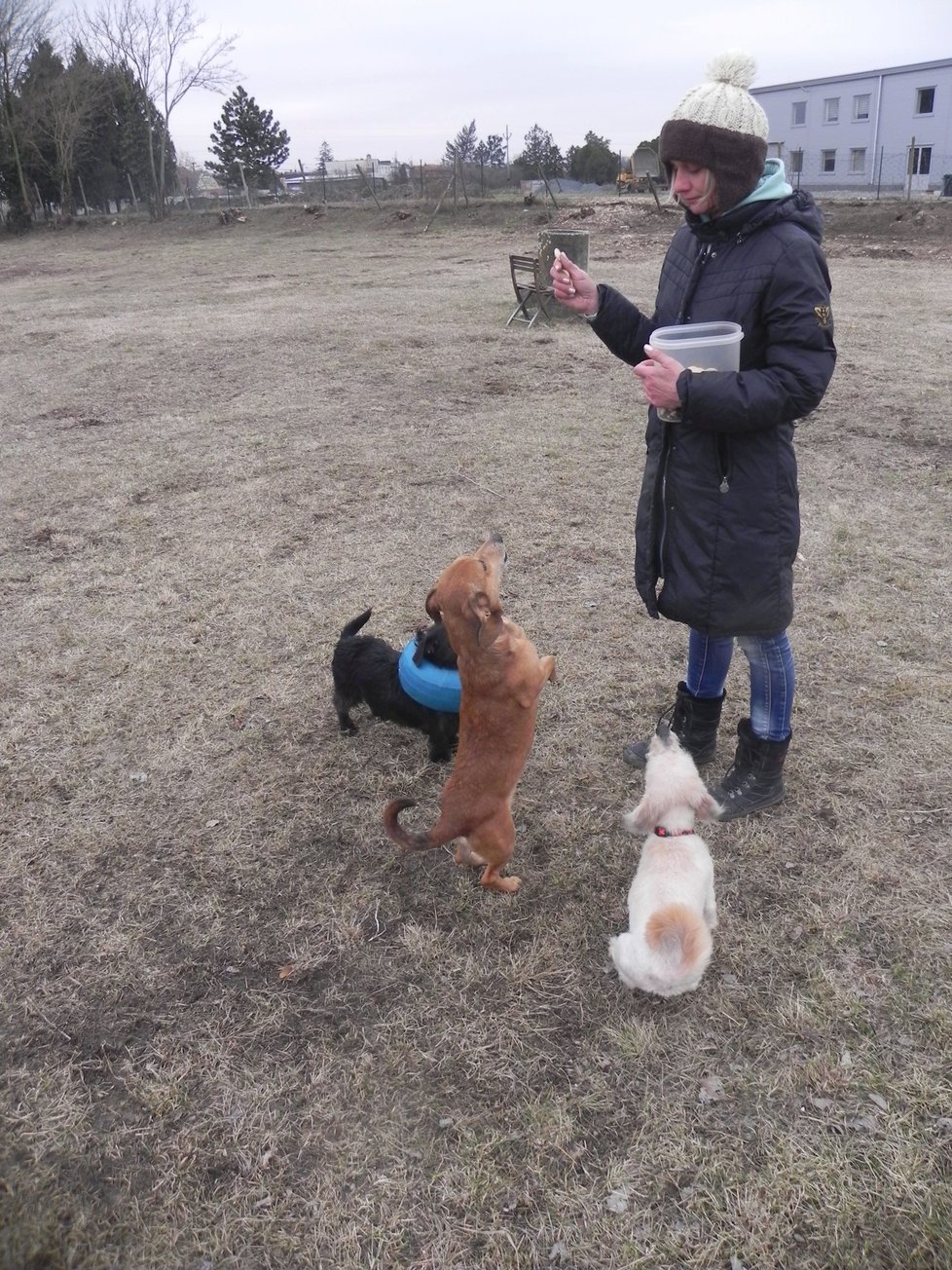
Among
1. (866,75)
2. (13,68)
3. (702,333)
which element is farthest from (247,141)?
(702,333)

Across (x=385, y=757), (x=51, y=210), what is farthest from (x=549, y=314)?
(x=51, y=210)

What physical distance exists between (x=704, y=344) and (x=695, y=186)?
0.42 meters

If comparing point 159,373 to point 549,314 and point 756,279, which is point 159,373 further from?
point 756,279

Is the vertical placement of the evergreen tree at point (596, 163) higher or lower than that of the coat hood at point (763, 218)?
higher

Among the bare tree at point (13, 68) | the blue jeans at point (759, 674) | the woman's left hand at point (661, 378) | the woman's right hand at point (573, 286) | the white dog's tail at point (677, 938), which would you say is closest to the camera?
the white dog's tail at point (677, 938)

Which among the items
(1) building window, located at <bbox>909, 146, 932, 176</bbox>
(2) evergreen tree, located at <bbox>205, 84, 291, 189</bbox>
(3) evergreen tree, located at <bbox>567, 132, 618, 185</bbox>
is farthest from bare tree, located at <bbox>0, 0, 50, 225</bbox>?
(1) building window, located at <bbox>909, 146, 932, 176</bbox>

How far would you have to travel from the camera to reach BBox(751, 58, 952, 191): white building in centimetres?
3503

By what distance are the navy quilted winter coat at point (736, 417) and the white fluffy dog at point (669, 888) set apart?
499mm

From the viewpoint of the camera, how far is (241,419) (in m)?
7.48

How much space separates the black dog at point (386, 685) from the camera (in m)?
3.05

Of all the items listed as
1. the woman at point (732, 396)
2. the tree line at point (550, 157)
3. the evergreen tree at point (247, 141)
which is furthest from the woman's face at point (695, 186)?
the evergreen tree at point (247, 141)

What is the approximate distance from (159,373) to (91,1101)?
8645 mm

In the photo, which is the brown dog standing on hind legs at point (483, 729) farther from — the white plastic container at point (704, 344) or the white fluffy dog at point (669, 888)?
the white plastic container at point (704, 344)

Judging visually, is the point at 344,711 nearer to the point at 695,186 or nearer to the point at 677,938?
the point at 677,938
